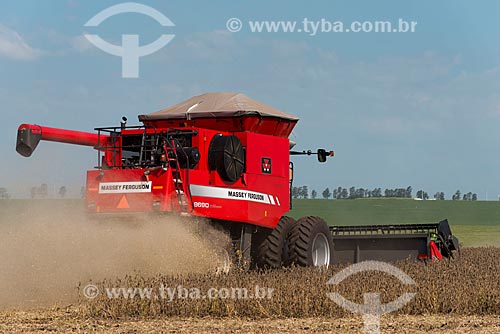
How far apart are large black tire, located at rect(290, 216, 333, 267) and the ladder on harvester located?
278cm

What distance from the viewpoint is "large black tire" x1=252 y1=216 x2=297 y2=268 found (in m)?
13.2

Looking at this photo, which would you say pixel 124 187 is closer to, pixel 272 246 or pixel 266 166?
pixel 266 166

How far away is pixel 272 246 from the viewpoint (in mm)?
13250

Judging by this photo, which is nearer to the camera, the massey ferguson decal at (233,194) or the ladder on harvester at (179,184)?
the ladder on harvester at (179,184)

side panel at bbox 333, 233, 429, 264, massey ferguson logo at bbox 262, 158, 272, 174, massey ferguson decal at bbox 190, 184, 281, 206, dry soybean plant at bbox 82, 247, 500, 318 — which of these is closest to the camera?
dry soybean plant at bbox 82, 247, 500, 318

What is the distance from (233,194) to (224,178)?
0.34 meters

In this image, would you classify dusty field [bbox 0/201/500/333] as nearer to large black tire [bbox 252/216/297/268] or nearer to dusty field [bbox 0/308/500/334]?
dusty field [bbox 0/308/500/334]

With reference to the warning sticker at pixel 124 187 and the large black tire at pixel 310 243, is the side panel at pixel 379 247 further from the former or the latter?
the warning sticker at pixel 124 187

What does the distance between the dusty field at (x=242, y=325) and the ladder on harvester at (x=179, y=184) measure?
2.64 meters

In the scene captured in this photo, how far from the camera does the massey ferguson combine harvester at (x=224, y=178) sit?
441 inches

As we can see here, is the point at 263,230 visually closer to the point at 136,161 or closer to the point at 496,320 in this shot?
the point at 136,161

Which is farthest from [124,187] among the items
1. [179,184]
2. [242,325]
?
[242,325]

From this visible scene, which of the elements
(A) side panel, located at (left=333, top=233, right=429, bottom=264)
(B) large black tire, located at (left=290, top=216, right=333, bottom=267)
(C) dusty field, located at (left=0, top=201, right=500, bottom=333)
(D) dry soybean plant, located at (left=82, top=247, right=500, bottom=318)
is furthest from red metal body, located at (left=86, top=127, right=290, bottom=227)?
(A) side panel, located at (left=333, top=233, right=429, bottom=264)

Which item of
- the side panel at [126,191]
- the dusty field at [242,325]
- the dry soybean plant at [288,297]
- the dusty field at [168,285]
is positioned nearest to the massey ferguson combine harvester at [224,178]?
the side panel at [126,191]
